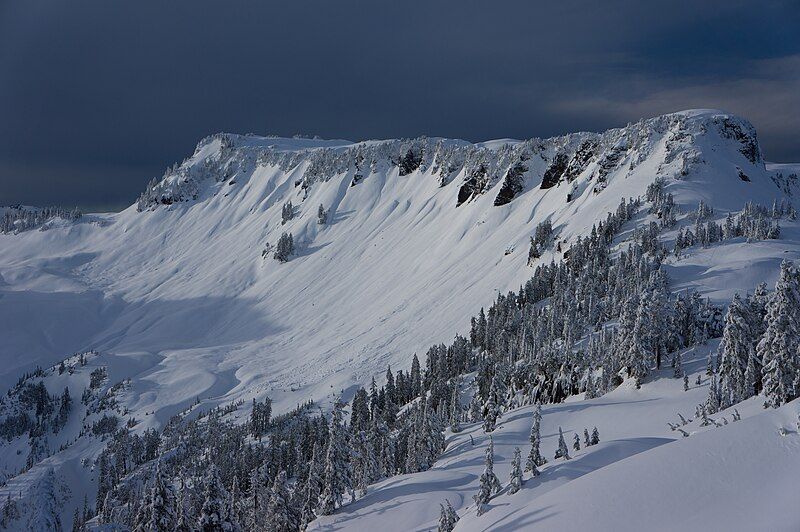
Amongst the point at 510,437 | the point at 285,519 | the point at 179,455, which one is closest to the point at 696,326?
the point at 510,437

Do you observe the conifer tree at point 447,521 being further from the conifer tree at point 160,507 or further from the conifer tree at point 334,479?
the conifer tree at point 160,507

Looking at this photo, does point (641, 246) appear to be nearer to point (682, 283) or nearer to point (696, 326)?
point (682, 283)

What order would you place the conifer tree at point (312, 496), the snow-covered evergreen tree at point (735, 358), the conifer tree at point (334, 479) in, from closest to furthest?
the snow-covered evergreen tree at point (735, 358)
the conifer tree at point (334, 479)
the conifer tree at point (312, 496)

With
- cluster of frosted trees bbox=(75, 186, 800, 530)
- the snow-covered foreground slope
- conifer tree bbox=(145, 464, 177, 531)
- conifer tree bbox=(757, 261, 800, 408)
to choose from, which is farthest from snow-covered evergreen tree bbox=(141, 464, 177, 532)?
conifer tree bbox=(757, 261, 800, 408)

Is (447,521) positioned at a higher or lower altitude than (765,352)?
lower

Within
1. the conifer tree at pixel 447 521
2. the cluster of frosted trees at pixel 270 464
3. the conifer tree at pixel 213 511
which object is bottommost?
the cluster of frosted trees at pixel 270 464

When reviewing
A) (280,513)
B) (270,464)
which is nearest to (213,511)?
(280,513)

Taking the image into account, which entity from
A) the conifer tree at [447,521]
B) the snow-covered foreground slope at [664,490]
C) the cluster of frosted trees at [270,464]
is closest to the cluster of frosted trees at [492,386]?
the conifer tree at [447,521]

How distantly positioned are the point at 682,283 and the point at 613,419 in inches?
1731

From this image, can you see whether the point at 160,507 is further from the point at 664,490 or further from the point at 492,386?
the point at 492,386

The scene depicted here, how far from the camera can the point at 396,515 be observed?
4369cm

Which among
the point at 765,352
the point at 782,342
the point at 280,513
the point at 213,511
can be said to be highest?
the point at 782,342

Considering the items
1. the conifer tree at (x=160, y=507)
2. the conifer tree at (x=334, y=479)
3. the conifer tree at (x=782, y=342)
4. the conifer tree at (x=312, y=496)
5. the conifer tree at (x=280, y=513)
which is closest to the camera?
the conifer tree at (x=160, y=507)

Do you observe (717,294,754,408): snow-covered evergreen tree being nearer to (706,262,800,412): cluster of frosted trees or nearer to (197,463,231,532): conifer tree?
(706,262,800,412): cluster of frosted trees
